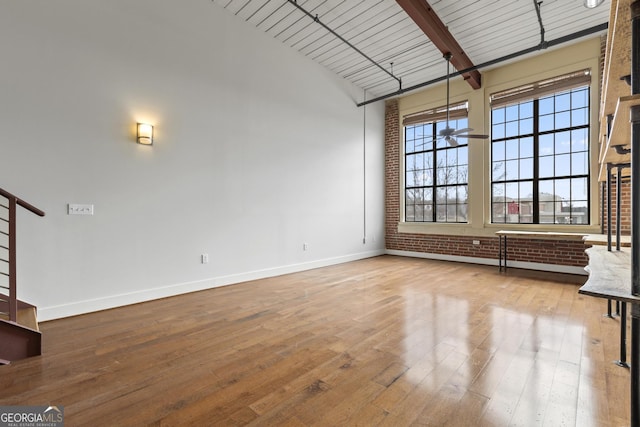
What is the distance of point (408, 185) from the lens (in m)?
7.38

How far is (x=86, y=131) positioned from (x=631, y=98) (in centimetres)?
426

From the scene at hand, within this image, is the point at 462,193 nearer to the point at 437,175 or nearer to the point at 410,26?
the point at 437,175

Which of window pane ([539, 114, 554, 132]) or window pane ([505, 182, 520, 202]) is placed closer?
window pane ([539, 114, 554, 132])

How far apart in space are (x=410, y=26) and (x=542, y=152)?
3445mm

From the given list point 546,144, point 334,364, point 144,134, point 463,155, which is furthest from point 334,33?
point 334,364

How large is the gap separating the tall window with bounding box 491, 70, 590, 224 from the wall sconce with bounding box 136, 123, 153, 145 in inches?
245

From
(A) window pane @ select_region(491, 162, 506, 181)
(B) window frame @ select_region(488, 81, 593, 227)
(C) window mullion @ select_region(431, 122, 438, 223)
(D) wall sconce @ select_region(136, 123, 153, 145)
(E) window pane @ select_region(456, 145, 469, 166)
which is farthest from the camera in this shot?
(C) window mullion @ select_region(431, 122, 438, 223)

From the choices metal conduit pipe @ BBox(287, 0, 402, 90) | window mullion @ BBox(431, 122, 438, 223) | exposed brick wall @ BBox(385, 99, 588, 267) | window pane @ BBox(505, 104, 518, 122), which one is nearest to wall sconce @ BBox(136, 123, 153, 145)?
metal conduit pipe @ BBox(287, 0, 402, 90)

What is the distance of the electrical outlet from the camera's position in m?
3.09

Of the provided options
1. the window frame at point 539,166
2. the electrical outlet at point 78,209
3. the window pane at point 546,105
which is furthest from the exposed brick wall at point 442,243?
the electrical outlet at point 78,209

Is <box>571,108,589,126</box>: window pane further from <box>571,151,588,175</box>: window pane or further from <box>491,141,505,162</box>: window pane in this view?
<box>491,141,505,162</box>: window pane

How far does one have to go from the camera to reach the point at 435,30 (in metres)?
4.28


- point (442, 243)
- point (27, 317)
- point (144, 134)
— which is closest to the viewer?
point (27, 317)

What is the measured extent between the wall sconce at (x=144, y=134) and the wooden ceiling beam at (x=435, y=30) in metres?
3.51
